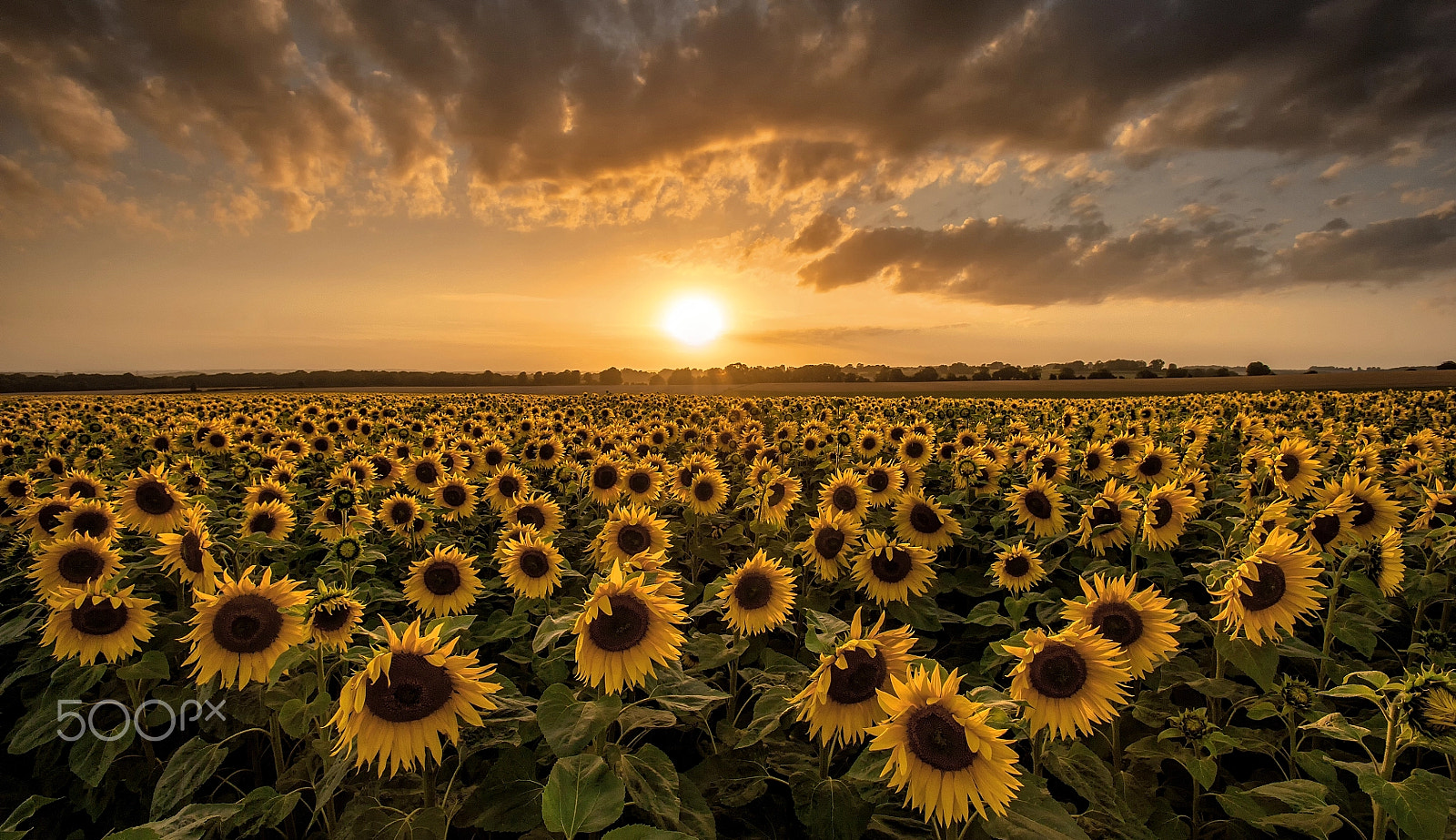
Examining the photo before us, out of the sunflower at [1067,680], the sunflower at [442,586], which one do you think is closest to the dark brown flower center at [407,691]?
the sunflower at [442,586]

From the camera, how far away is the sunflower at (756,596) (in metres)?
3.98

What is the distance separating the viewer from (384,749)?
252 cm

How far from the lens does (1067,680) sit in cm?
262

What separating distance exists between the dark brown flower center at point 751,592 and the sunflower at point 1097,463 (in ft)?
19.5

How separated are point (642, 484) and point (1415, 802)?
647 cm

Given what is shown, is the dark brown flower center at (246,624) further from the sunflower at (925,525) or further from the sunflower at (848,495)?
the sunflower at (925,525)

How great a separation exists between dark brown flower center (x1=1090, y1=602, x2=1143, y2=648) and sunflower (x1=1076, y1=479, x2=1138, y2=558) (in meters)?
2.19

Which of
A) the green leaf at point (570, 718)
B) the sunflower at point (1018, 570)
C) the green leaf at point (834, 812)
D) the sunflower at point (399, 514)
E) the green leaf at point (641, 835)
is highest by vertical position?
the green leaf at point (641, 835)

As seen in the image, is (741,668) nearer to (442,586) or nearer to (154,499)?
(442,586)

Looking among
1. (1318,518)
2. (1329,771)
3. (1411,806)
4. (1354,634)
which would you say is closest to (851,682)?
(1411,806)

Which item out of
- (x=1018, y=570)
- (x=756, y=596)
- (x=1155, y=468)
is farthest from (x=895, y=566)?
(x=1155, y=468)

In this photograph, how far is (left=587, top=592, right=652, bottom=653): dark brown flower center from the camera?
292 centimetres

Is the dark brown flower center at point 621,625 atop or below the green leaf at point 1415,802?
atop

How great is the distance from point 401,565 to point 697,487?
3137 millimetres
